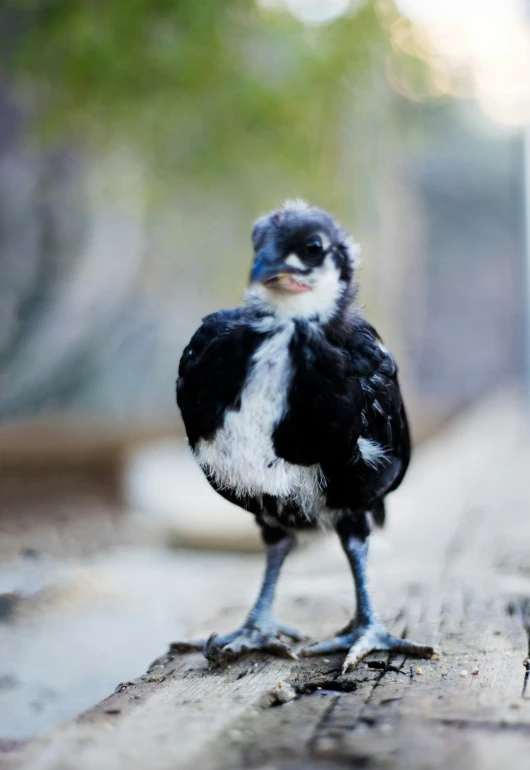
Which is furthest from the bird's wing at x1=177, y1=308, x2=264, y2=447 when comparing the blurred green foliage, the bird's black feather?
the blurred green foliage

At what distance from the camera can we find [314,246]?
2021mm

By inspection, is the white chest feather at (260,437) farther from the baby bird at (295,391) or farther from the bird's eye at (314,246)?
the bird's eye at (314,246)

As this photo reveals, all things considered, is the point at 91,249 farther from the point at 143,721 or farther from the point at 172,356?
the point at 143,721

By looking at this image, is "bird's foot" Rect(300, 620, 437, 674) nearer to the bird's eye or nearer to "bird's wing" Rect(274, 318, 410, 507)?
"bird's wing" Rect(274, 318, 410, 507)

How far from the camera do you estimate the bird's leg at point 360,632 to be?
7.09 feet

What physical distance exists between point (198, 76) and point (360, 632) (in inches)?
173

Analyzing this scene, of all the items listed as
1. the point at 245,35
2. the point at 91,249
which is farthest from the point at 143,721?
the point at 91,249

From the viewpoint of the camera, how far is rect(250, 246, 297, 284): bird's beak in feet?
6.39

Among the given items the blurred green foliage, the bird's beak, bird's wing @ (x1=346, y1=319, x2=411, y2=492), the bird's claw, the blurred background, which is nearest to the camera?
the bird's beak

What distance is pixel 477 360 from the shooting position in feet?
59.0

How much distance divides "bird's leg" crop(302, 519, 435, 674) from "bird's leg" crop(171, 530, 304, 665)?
0.38 feet

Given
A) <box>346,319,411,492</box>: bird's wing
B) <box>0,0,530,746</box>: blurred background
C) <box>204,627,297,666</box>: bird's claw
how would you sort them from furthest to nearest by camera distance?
1. <box>0,0,530,746</box>: blurred background
2. <box>204,627,297,666</box>: bird's claw
3. <box>346,319,411,492</box>: bird's wing

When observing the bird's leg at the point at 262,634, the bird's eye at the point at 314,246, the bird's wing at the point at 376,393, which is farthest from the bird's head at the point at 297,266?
the bird's leg at the point at 262,634

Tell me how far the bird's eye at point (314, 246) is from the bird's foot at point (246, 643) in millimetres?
1028
